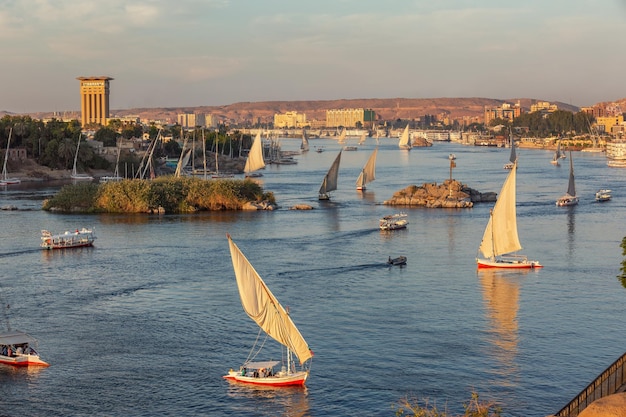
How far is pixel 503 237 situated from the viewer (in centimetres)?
3019

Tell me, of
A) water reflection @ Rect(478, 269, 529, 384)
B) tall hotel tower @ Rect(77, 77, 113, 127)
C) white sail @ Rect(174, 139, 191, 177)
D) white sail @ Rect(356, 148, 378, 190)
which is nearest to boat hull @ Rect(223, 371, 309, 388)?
water reflection @ Rect(478, 269, 529, 384)

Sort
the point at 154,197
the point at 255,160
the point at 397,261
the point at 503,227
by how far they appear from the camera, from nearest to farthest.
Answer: the point at 397,261
the point at 503,227
the point at 154,197
the point at 255,160

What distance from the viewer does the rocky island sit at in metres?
47.8

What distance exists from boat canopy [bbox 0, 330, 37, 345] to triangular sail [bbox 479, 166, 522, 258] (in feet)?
48.7

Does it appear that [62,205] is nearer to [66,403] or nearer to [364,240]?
[364,240]

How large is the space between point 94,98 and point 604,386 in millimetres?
150948

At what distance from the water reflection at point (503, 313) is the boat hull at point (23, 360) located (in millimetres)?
8774

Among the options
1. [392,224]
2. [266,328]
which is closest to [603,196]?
[392,224]

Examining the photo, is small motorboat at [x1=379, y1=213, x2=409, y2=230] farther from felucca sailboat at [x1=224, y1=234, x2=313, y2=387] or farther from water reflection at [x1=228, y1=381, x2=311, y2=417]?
water reflection at [x1=228, y1=381, x2=311, y2=417]

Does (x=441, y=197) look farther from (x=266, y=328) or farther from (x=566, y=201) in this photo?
(x=266, y=328)

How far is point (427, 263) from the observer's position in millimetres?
30047

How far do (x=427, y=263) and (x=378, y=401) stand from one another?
45.3 ft

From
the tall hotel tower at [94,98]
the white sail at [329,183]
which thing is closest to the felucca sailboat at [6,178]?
the white sail at [329,183]

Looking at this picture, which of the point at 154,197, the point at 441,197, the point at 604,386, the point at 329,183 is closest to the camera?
the point at 604,386
